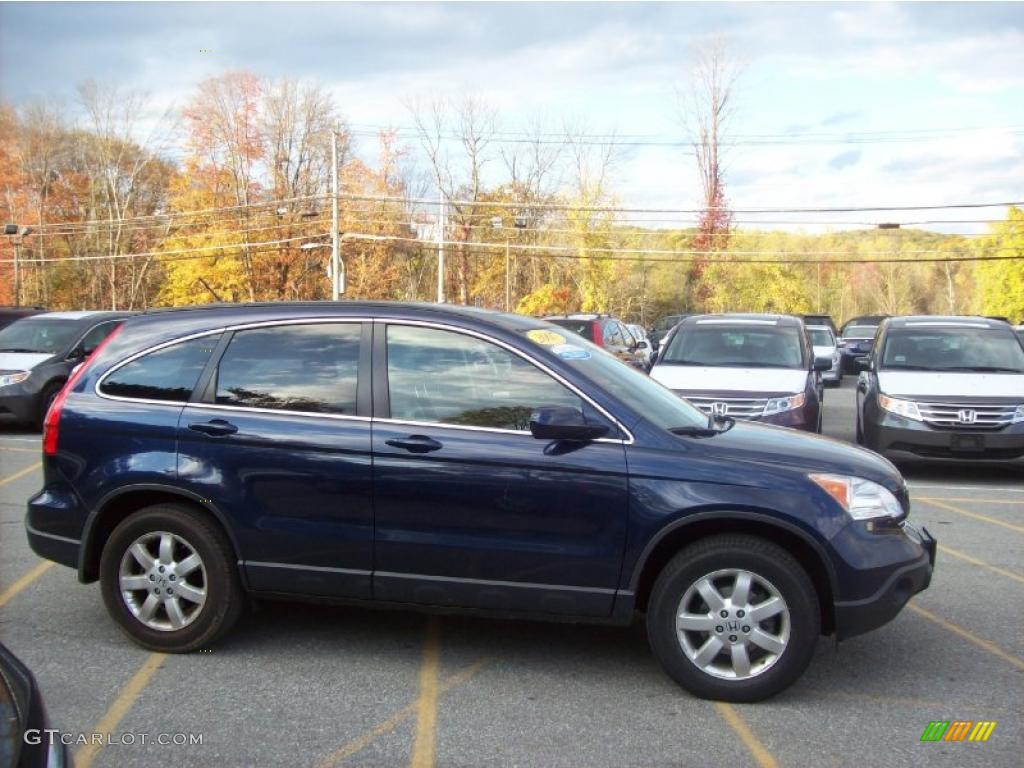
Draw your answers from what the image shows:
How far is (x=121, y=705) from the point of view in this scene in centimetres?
402

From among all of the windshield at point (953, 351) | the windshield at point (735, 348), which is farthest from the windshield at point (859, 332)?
the windshield at point (735, 348)

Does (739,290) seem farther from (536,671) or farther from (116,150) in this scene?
(536,671)

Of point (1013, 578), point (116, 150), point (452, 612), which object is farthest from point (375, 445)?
point (116, 150)

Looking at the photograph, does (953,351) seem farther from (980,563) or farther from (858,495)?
(858,495)

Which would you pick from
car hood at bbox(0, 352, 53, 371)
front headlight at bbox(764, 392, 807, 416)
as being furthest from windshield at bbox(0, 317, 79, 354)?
front headlight at bbox(764, 392, 807, 416)

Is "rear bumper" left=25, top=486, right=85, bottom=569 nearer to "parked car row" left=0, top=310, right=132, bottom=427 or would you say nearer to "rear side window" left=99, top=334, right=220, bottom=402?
"rear side window" left=99, top=334, right=220, bottom=402

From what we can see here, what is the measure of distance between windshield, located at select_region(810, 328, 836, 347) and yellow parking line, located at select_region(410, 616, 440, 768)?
72.2ft

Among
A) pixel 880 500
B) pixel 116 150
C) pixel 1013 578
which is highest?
pixel 116 150

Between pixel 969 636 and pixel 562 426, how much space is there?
2.65 m

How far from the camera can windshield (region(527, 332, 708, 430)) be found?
14.7 feet

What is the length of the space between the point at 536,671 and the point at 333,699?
0.97 meters

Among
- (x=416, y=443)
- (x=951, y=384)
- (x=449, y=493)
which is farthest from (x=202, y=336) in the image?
(x=951, y=384)

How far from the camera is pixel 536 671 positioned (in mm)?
4480

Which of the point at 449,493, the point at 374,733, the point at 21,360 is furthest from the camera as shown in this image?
the point at 21,360
